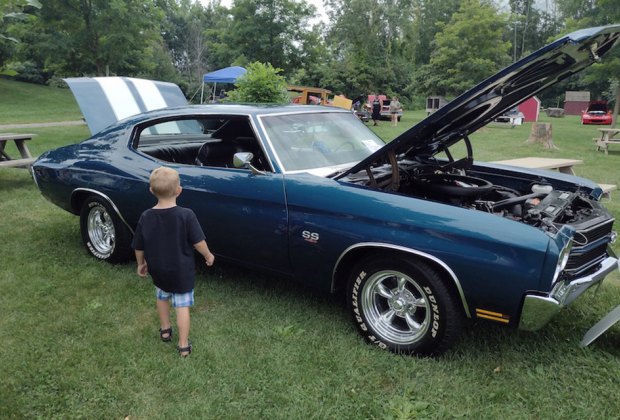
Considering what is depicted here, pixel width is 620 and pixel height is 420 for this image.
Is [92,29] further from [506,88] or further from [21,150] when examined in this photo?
[506,88]

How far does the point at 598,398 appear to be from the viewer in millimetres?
2639

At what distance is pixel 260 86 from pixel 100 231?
229 inches

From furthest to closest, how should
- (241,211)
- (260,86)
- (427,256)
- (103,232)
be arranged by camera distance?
(260,86)
(103,232)
(241,211)
(427,256)

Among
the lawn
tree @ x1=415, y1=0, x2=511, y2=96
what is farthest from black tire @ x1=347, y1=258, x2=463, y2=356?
tree @ x1=415, y1=0, x2=511, y2=96

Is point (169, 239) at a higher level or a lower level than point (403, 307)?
higher

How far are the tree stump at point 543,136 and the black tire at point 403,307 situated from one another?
13750 millimetres

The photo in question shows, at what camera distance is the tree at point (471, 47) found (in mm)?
33312

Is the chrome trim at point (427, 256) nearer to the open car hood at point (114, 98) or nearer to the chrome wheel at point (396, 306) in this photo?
the chrome wheel at point (396, 306)

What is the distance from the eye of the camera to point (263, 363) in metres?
3.00

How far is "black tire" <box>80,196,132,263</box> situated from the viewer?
443 cm

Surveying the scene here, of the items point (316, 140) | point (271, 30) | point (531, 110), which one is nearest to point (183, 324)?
point (316, 140)

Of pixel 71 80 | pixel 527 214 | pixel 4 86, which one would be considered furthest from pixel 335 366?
pixel 4 86

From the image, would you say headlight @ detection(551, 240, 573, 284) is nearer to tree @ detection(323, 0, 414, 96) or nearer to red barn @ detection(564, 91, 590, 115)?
tree @ detection(323, 0, 414, 96)

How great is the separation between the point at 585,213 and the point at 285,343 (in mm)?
2216
